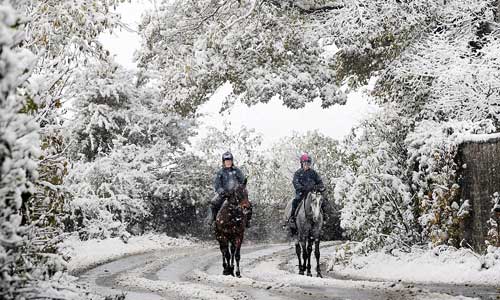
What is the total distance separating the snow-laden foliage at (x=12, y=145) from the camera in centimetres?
464

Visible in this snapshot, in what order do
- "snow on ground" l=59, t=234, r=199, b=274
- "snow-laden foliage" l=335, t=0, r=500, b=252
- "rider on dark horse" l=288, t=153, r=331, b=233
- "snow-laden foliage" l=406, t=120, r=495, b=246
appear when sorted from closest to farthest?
"snow-laden foliage" l=406, t=120, r=495, b=246
"snow-laden foliage" l=335, t=0, r=500, b=252
"rider on dark horse" l=288, t=153, r=331, b=233
"snow on ground" l=59, t=234, r=199, b=274

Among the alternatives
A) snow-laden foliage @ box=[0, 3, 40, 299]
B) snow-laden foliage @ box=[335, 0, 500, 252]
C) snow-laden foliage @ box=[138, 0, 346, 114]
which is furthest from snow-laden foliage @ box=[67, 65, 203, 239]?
snow-laden foliage @ box=[0, 3, 40, 299]

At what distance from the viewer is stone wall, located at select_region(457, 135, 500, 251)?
12.5m

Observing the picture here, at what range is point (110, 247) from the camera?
2438 centimetres

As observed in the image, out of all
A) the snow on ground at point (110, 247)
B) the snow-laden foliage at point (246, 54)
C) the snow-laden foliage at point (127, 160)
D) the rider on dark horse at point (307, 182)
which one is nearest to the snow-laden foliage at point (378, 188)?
the rider on dark horse at point (307, 182)

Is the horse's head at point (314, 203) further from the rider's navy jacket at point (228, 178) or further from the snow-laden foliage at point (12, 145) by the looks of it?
the snow-laden foliage at point (12, 145)

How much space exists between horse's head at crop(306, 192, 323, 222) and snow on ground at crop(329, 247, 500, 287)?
Answer: 5.40ft

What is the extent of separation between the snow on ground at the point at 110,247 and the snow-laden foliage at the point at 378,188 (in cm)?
706

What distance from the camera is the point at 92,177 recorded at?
27.1 meters

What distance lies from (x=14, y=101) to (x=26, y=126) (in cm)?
34

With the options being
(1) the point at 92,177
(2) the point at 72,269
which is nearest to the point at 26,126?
(2) the point at 72,269

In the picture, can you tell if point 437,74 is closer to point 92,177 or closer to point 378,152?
point 378,152

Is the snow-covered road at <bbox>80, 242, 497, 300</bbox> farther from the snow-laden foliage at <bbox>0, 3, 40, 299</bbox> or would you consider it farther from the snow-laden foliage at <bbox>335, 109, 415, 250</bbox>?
the snow-laden foliage at <bbox>0, 3, 40, 299</bbox>

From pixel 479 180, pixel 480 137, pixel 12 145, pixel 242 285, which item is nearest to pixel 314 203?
pixel 242 285
